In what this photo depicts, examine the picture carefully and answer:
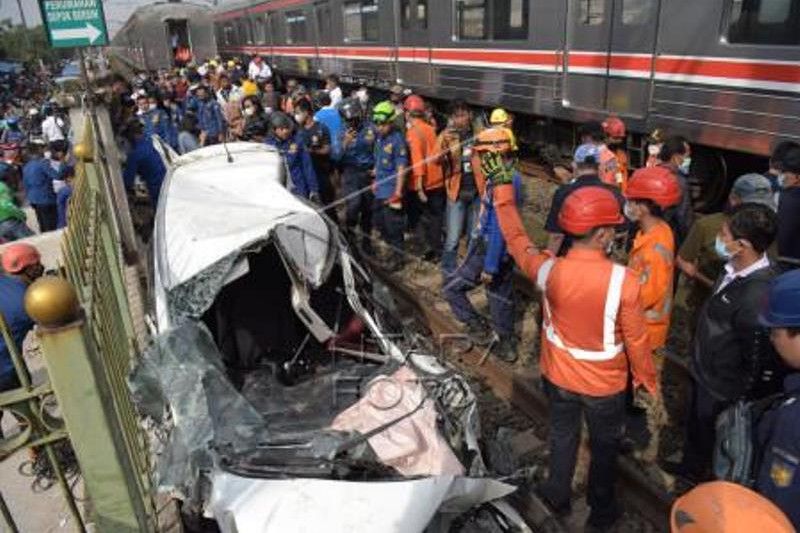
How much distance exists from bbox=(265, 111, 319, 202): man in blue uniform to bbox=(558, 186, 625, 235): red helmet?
4.65m

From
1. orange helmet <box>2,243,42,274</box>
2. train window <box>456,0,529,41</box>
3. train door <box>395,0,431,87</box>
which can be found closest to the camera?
orange helmet <box>2,243,42,274</box>

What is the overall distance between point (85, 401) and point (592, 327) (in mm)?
2261

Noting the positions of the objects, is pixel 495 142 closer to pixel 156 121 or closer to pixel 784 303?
pixel 784 303

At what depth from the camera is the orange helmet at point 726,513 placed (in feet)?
4.09

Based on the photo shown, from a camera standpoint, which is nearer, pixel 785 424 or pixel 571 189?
pixel 785 424

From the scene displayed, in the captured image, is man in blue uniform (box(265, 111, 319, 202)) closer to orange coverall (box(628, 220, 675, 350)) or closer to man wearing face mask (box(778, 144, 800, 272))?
orange coverall (box(628, 220, 675, 350))

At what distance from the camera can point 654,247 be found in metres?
3.82

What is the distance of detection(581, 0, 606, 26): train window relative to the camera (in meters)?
8.55

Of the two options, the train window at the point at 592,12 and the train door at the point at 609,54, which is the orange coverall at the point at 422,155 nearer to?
the train door at the point at 609,54

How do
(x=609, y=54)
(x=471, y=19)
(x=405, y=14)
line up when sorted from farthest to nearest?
(x=405, y=14) → (x=471, y=19) → (x=609, y=54)

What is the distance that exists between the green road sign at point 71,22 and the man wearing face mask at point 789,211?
7.10 meters

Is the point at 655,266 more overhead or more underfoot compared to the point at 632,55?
more underfoot

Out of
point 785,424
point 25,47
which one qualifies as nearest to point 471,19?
point 785,424

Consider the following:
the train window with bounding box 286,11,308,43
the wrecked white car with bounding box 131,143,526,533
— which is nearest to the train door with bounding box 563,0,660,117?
the wrecked white car with bounding box 131,143,526,533
